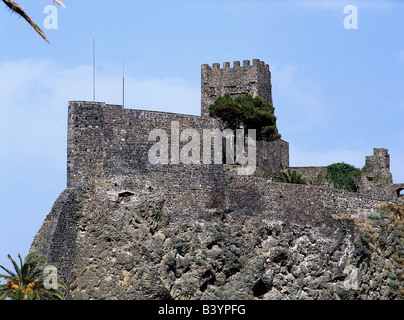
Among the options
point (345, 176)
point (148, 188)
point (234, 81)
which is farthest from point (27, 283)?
point (345, 176)

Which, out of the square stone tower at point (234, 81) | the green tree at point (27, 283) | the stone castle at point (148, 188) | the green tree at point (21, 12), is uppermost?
the square stone tower at point (234, 81)

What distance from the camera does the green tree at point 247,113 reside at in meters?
56.3

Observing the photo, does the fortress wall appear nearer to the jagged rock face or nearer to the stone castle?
the stone castle

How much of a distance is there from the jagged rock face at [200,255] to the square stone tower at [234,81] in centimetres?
1437

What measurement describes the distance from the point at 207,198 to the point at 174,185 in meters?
1.91

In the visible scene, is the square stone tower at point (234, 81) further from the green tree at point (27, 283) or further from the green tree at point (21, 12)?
the green tree at point (21, 12)

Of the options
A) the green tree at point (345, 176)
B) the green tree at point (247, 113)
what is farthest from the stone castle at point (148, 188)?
the green tree at point (345, 176)

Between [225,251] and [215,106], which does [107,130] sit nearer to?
[225,251]

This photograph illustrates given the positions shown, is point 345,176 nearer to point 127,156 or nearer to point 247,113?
point 247,113

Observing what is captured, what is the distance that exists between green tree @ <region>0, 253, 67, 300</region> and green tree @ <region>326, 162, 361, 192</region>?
27.8 meters

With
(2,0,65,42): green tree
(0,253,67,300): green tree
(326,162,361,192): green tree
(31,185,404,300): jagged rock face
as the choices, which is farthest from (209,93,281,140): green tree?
(2,0,65,42): green tree

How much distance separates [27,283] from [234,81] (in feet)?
82.2

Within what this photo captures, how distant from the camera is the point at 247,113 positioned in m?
56.4

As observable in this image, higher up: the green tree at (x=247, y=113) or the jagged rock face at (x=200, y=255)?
the green tree at (x=247, y=113)
